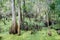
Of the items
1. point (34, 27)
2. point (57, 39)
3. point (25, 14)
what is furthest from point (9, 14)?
point (57, 39)

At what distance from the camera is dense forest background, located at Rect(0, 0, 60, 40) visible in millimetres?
10445

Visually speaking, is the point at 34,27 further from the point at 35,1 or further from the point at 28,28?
the point at 35,1

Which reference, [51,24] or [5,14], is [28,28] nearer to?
[51,24]

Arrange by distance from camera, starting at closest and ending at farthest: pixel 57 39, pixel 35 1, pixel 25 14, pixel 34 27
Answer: pixel 57 39 → pixel 34 27 → pixel 25 14 → pixel 35 1

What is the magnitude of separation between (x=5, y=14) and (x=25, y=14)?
206cm

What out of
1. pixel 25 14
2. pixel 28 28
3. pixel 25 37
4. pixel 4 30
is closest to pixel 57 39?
pixel 25 37

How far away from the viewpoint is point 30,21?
14.5 m

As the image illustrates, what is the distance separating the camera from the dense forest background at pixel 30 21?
10.4 meters

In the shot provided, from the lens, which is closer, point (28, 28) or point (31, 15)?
point (28, 28)

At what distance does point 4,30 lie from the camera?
11906 millimetres

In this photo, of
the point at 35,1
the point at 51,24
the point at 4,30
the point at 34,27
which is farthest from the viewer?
the point at 35,1

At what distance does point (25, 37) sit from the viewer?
9.94 metres

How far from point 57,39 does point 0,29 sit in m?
4.59

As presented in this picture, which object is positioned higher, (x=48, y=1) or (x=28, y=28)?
(x=48, y=1)
